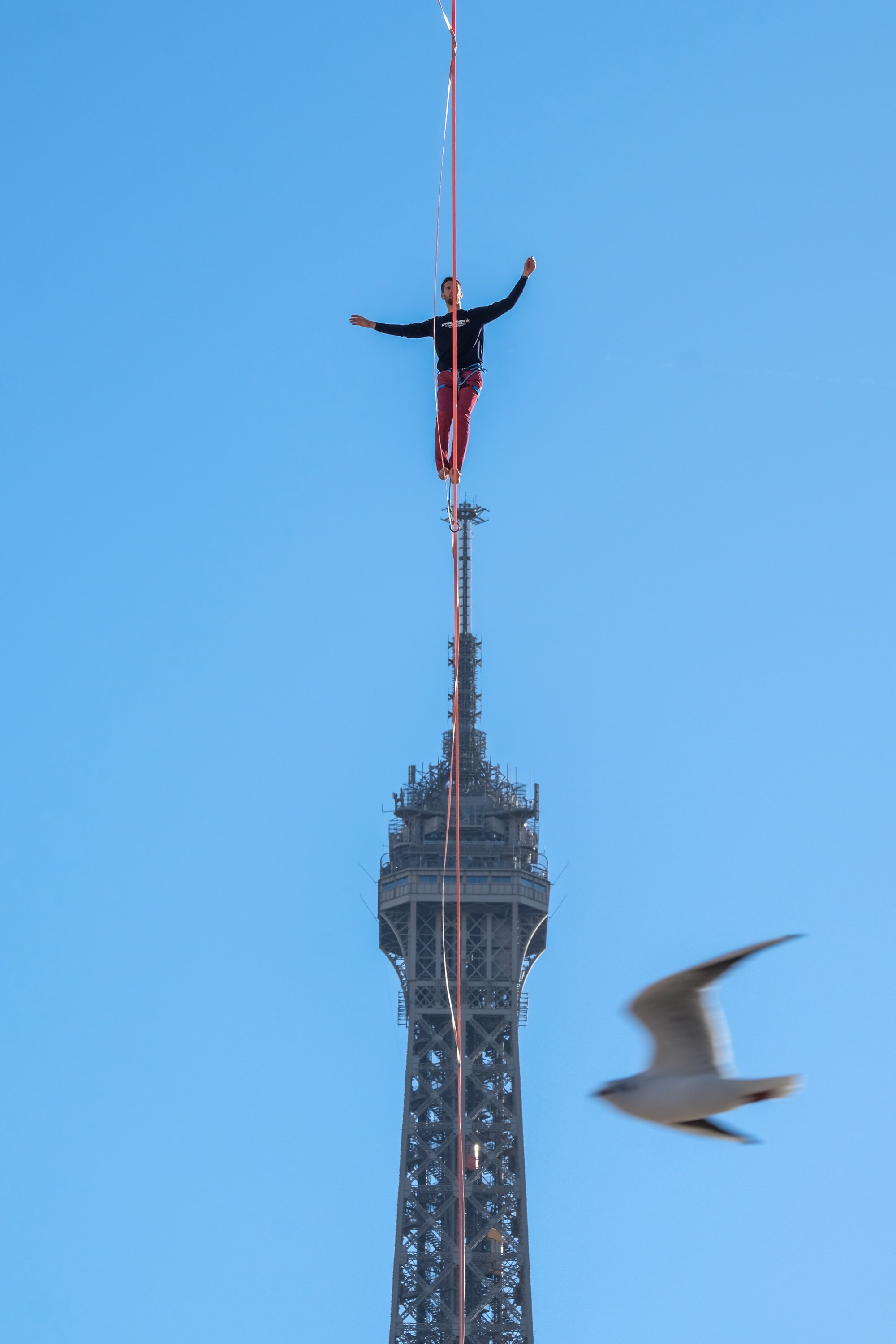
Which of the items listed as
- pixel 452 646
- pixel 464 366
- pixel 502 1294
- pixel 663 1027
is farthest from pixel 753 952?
pixel 452 646

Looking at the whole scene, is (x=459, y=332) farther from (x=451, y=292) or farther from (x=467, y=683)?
(x=467, y=683)

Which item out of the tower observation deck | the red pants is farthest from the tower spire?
the red pants

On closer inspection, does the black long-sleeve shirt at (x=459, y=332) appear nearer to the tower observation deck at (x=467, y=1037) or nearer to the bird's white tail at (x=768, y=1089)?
the bird's white tail at (x=768, y=1089)

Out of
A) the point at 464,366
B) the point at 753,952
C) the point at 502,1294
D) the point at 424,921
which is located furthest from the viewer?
the point at 424,921

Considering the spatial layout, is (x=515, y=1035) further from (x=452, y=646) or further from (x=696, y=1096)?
(x=696, y=1096)

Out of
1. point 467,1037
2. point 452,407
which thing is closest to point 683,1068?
point 452,407

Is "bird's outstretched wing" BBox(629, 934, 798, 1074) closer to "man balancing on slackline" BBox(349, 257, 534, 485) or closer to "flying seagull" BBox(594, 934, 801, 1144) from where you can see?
"flying seagull" BBox(594, 934, 801, 1144)

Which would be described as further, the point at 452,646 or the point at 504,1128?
the point at 452,646
